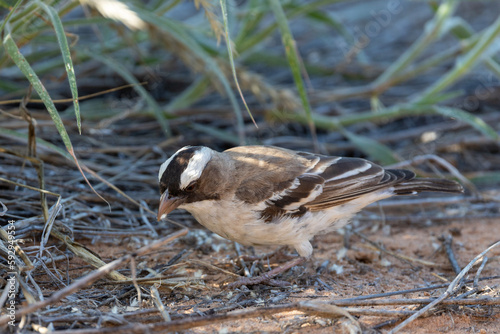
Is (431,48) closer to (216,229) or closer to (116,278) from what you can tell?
(216,229)

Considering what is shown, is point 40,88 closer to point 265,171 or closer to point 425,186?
point 265,171

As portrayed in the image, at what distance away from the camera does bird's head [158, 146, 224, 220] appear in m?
3.61

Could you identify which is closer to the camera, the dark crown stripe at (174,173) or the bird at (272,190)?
the dark crown stripe at (174,173)

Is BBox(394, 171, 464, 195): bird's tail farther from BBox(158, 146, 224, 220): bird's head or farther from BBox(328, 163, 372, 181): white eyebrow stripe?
BBox(158, 146, 224, 220): bird's head

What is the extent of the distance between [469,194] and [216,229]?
132 inches

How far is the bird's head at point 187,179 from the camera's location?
361 cm

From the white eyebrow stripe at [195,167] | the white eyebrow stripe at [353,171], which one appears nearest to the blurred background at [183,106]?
the white eyebrow stripe at [195,167]

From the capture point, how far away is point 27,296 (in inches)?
111

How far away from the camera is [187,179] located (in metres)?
3.63

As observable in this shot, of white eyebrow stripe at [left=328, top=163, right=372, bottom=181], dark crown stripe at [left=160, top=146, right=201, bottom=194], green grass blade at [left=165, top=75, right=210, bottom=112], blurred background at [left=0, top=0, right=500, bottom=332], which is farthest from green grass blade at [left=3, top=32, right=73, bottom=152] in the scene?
green grass blade at [left=165, top=75, right=210, bottom=112]

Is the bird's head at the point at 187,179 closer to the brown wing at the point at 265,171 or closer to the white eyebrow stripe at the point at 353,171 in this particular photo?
the brown wing at the point at 265,171

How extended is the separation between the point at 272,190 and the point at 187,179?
65 centimetres

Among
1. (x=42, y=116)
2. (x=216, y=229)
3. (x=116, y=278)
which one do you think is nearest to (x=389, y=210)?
(x=216, y=229)

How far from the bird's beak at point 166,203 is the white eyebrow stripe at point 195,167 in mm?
110
